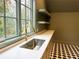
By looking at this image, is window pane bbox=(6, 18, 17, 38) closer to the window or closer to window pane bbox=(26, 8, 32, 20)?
the window

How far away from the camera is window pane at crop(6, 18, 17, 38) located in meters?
2.08

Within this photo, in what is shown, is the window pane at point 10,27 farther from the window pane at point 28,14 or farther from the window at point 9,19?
the window pane at point 28,14

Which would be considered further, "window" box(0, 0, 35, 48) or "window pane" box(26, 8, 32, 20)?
"window pane" box(26, 8, 32, 20)

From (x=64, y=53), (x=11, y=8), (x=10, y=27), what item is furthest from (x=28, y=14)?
(x=64, y=53)

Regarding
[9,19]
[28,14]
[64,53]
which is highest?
[28,14]

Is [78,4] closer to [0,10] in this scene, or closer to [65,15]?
[65,15]

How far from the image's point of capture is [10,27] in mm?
2221

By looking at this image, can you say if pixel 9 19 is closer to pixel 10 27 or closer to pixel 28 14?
pixel 10 27

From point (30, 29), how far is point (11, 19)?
1.35 m

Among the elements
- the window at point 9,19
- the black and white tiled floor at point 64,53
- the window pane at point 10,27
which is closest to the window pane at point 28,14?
the window at point 9,19

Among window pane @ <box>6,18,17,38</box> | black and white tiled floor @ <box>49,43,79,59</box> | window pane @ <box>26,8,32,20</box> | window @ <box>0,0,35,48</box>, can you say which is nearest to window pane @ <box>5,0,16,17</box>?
window @ <box>0,0,35,48</box>

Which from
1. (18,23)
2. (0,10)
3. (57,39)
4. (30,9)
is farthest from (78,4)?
(0,10)

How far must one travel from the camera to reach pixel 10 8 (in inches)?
87.4

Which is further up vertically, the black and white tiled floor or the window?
the window
